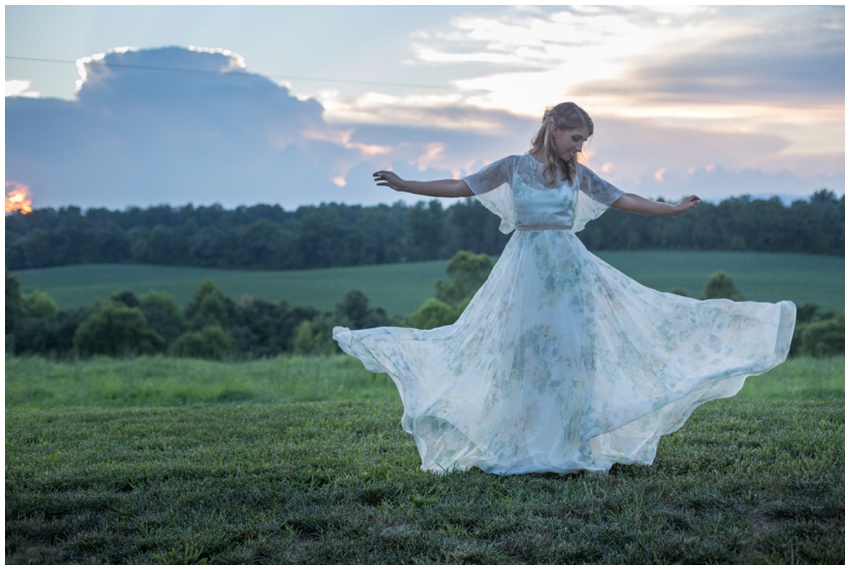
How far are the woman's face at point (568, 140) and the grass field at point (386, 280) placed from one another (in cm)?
2537

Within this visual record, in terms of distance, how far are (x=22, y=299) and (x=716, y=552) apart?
31.1 m

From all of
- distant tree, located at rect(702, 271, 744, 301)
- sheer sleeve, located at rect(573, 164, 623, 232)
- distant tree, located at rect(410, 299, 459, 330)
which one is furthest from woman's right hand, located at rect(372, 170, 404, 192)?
distant tree, located at rect(702, 271, 744, 301)

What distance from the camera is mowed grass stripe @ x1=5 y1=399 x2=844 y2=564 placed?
11.3 feet

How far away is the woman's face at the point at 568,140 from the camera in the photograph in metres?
4.74

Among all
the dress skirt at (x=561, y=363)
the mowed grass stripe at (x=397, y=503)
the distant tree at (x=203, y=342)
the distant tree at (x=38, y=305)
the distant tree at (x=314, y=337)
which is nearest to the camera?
the mowed grass stripe at (x=397, y=503)

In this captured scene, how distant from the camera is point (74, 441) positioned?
578 cm

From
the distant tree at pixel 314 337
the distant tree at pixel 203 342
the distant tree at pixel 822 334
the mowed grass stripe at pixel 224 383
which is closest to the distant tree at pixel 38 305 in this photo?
the distant tree at pixel 203 342

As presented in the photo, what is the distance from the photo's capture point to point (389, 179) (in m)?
4.59

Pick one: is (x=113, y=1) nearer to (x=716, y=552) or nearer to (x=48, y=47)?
(x=716, y=552)

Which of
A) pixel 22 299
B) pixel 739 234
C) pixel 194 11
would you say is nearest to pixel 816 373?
pixel 194 11

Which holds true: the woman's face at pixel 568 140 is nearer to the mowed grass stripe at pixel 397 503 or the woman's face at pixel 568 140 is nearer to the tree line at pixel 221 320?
the mowed grass stripe at pixel 397 503

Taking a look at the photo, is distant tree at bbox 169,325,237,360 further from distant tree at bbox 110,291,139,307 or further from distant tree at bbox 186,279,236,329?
distant tree at bbox 110,291,139,307

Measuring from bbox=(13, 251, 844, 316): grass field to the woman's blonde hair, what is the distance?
25.3m

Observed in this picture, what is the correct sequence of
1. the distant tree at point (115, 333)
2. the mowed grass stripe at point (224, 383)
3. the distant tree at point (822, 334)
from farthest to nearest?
the distant tree at point (115, 333) < the distant tree at point (822, 334) < the mowed grass stripe at point (224, 383)
